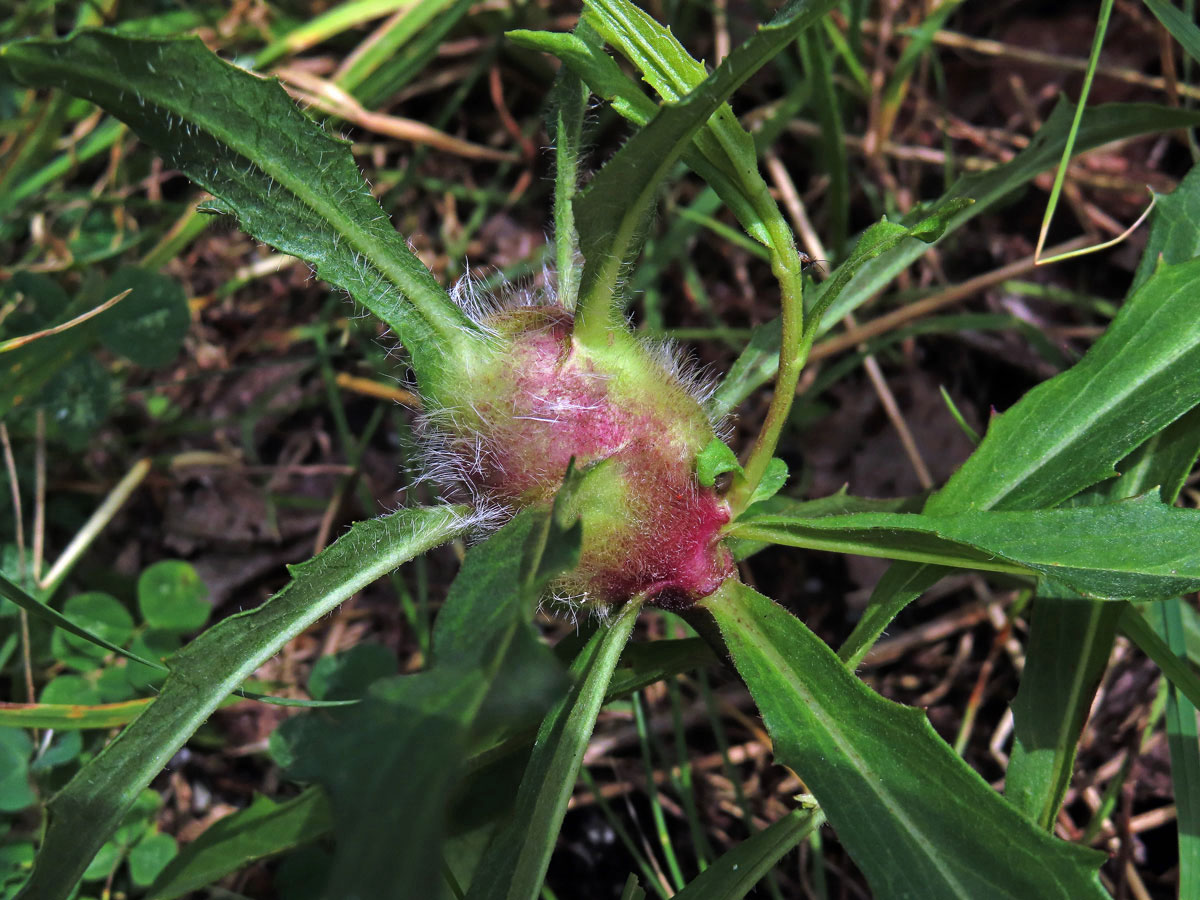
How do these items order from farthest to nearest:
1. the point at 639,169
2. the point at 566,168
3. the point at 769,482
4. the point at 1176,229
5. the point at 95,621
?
the point at 95,621
the point at 1176,229
the point at 566,168
the point at 769,482
the point at 639,169

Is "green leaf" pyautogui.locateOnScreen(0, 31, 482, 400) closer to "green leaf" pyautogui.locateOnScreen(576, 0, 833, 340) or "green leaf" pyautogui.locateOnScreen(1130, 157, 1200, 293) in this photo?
"green leaf" pyautogui.locateOnScreen(576, 0, 833, 340)

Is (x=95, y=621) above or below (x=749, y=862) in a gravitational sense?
above

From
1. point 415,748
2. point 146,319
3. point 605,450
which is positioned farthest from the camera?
point 146,319

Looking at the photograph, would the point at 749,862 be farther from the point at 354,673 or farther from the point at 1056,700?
the point at 354,673

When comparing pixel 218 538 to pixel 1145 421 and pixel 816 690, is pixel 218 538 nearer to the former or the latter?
pixel 816 690

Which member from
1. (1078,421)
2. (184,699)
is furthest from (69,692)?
(1078,421)

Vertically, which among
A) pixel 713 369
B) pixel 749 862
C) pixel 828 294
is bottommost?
pixel 749 862

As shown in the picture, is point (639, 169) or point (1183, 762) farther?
point (1183, 762)
